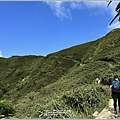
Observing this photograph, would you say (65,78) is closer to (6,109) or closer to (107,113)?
(6,109)

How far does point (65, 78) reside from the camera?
98.1 feet

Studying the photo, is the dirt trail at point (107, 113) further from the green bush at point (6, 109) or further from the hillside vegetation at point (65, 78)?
the green bush at point (6, 109)

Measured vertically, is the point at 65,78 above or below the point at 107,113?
above

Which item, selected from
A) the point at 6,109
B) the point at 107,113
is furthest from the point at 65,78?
the point at 107,113

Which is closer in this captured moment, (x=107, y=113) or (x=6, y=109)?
(x=107, y=113)

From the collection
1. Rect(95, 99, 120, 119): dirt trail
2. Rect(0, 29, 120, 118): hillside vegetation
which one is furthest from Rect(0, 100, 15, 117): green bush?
Rect(95, 99, 120, 119): dirt trail

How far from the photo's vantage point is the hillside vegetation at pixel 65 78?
37.3ft

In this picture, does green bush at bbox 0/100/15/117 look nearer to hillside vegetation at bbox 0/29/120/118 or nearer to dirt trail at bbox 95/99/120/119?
→ hillside vegetation at bbox 0/29/120/118

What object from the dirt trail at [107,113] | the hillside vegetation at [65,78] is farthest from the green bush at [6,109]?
the dirt trail at [107,113]

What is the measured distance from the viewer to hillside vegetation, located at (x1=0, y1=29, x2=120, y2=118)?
37.3 ft

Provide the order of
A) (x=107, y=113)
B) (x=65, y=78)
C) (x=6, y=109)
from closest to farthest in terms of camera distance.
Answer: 1. (x=107, y=113)
2. (x=6, y=109)
3. (x=65, y=78)

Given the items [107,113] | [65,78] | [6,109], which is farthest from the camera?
[65,78]

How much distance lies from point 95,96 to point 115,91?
8.92 ft

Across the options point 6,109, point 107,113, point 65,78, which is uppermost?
point 65,78
